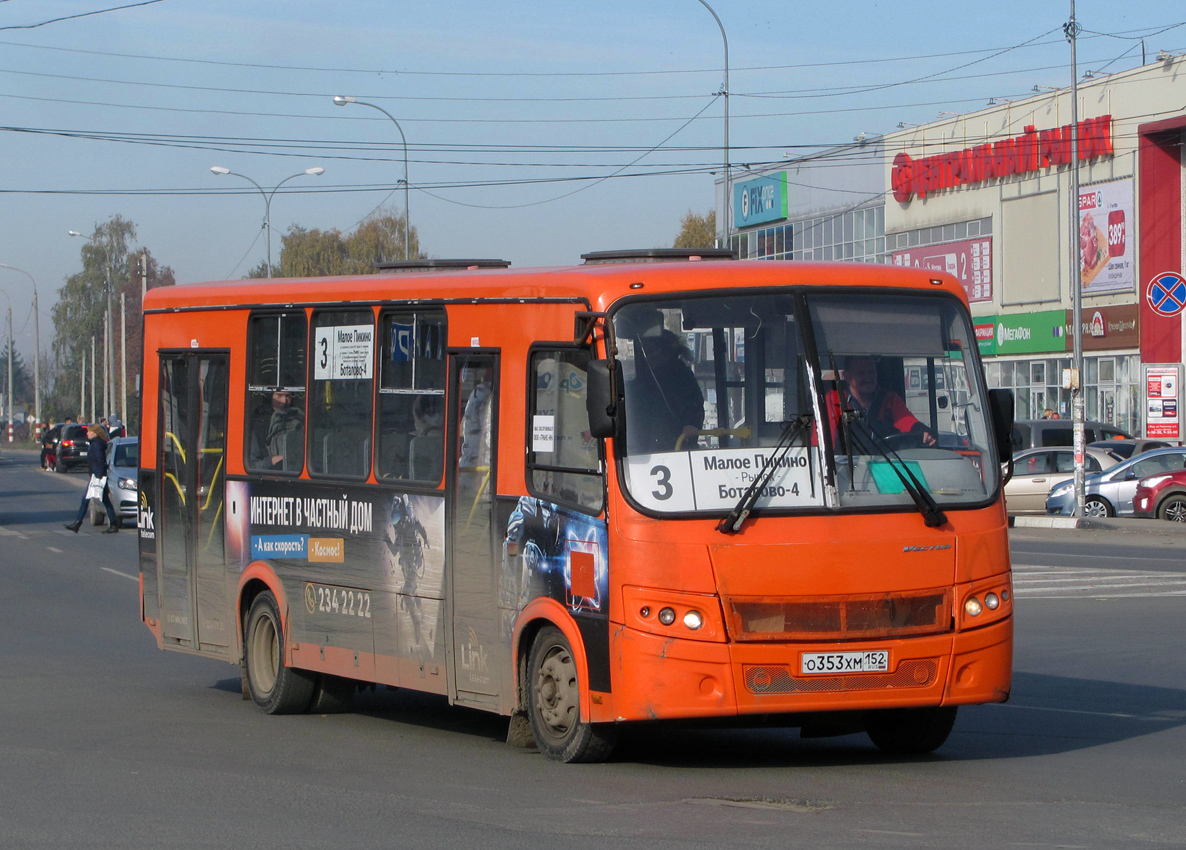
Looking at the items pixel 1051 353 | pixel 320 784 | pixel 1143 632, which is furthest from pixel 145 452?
pixel 1051 353

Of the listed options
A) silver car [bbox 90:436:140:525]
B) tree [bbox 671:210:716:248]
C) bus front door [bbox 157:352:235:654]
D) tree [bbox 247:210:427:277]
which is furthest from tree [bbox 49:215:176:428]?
bus front door [bbox 157:352:235:654]

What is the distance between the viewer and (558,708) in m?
8.80

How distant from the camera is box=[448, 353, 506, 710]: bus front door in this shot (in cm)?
933

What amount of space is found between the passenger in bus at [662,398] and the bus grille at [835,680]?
1169mm

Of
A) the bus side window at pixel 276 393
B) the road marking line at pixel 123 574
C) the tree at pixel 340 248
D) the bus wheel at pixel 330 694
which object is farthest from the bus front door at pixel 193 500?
the tree at pixel 340 248

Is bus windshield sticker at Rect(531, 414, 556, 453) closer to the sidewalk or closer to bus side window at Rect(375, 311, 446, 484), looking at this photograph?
bus side window at Rect(375, 311, 446, 484)

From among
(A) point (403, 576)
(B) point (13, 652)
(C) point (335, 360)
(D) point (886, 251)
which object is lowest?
(B) point (13, 652)

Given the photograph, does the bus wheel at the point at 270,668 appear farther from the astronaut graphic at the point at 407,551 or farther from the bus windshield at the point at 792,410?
the bus windshield at the point at 792,410

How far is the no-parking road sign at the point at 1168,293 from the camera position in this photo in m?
30.2

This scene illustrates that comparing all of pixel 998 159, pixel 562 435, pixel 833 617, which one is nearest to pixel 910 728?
pixel 833 617

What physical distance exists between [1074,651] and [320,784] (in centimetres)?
764

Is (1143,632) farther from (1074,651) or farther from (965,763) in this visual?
(965,763)

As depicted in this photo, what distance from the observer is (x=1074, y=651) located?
45.5ft

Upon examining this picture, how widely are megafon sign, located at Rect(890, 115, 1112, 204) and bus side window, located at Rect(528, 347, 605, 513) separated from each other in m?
39.5
